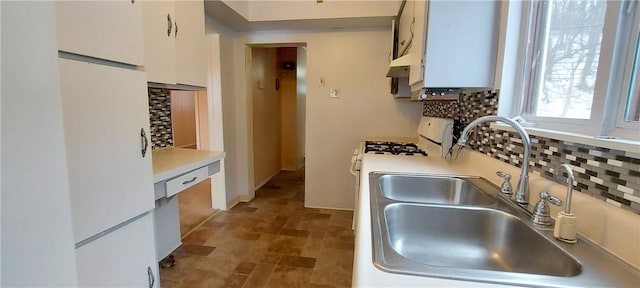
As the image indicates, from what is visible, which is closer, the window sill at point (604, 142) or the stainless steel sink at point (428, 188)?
the window sill at point (604, 142)

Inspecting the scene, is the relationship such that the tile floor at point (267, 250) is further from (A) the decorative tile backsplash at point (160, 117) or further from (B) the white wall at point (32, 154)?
(B) the white wall at point (32, 154)

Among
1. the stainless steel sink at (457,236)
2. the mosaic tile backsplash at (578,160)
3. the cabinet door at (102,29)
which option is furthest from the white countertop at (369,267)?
the cabinet door at (102,29)

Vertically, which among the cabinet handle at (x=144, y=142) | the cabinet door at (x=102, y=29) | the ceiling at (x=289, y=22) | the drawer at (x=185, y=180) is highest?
the ceiling at (x=289, y=22)

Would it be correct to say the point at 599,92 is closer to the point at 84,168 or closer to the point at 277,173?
the point at 84,168

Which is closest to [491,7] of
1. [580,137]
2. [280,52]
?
[580,137]

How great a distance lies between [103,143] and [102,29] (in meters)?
0.44

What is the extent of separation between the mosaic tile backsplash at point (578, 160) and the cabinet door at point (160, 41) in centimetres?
187

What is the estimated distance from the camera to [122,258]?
1261 millimetres

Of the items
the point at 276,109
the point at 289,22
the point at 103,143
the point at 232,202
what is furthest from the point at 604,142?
the point at 276,109

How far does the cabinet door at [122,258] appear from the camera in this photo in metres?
1.12

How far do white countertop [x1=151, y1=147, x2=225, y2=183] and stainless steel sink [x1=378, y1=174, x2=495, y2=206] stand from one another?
1.13 metres

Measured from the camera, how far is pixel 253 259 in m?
2.17

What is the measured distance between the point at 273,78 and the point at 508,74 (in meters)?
3.54

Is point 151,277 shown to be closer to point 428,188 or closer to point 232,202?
point 428,188
